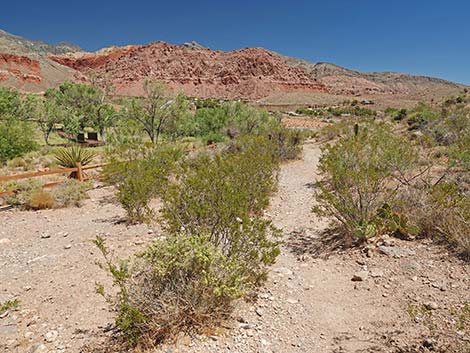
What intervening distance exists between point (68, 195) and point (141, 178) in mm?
3185

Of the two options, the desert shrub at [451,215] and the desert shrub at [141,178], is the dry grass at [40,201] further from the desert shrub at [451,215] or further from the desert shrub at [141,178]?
the desert shrub at [451,215]

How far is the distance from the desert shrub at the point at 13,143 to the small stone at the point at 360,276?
16642mm

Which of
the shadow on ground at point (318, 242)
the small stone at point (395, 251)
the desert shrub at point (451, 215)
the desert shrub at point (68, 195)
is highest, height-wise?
the desert shrub at point (451, 215)

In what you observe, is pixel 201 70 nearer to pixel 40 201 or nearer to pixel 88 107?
pixel 88 107

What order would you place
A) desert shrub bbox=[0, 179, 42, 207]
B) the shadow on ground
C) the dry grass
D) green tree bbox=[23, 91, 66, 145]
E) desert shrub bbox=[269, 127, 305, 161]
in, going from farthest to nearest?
green tree bbox=[23, 91, 66, 145]
desert shrub bbox=[269, 127, 305, 161]
desert shrub bbox=[0, 179, 42, 207]
the dry grass
the shadow on ground

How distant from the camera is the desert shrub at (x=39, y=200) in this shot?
9312 mm

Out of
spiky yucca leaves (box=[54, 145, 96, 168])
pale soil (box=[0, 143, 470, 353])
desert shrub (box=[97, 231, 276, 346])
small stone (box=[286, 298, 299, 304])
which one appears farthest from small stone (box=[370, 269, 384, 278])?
spiky yucca leaves (box=[54, 145, 96, 168])

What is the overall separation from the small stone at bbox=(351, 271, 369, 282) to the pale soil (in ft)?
0.18

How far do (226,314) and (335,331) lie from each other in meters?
1.30

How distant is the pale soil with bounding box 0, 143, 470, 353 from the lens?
3.51 metres

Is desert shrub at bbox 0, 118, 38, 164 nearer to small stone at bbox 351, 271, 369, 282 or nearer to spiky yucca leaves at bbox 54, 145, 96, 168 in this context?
spiky yucca leaves at bbox 54, 145, 96, 168

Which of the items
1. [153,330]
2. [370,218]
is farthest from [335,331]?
[370,218]

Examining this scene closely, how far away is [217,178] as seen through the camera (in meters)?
5.46

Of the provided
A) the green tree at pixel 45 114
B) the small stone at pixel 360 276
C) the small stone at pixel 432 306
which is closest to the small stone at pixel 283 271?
the small stone at pixel 360 276
